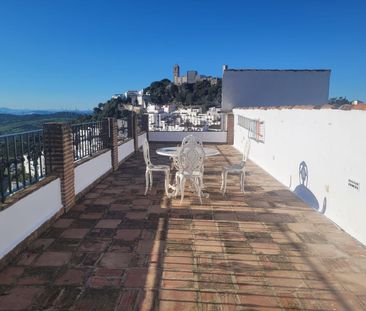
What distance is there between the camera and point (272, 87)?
48.0 ft

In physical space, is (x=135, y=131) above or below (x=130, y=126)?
below

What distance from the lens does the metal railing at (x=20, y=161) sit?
3.24 metres

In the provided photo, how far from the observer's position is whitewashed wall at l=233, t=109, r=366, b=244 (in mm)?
3545

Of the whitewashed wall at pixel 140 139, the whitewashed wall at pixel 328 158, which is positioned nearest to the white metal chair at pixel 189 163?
the whitewashed wall at pixel 328 158

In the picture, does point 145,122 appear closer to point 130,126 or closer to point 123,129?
point 130,126

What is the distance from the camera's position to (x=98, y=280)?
264 centimetres

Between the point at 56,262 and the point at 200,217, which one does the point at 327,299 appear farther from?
the point at 56,262

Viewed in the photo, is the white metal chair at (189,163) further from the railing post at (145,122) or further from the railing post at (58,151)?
the railing post at (145,122)

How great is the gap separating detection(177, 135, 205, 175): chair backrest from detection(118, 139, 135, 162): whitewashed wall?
3.82 meters

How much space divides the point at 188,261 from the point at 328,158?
265cm

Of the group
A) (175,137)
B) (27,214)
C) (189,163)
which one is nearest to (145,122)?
(175,137)

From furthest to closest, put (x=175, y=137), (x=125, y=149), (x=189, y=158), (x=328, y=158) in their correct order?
(x=175, y=137) < (x=125, y=149) < (x=189, y=158) < (x=328, y=158)

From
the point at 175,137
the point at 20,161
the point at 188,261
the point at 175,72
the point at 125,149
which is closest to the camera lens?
the point at 188,261

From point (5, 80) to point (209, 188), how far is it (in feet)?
141
